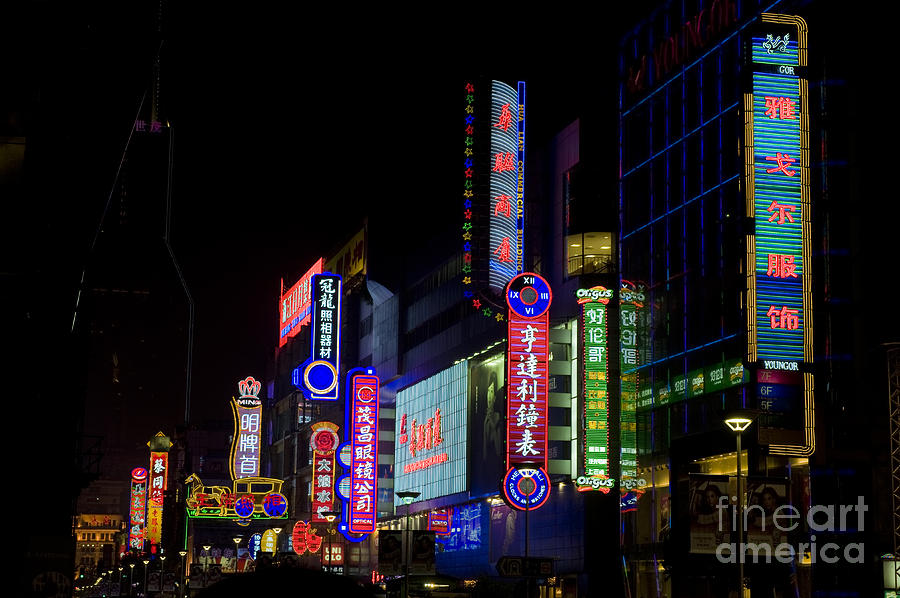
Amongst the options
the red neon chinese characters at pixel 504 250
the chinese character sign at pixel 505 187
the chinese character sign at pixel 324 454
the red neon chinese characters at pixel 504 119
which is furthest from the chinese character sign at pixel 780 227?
the chinese character sign at pixel 324 454

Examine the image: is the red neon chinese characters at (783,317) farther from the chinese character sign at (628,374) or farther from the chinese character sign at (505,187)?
the chinese character sign at (505,187)

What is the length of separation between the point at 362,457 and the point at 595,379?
24.6 meters

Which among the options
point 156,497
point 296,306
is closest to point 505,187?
point 296,306

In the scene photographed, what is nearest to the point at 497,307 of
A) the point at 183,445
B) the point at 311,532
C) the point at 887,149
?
the point at 887,149

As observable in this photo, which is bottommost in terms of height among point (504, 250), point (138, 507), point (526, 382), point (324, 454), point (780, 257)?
point (138, 507)

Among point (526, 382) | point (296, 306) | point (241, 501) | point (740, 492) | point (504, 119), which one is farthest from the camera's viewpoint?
point (296, 306)

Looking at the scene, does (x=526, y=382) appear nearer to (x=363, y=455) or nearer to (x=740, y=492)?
(x=363, y=455)

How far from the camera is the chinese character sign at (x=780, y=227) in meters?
40.1

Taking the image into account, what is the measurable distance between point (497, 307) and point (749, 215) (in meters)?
19.9

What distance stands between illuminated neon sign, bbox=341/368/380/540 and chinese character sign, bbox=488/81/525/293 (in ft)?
62.6

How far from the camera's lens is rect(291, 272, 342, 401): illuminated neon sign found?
83.8 m

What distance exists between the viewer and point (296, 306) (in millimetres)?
117625

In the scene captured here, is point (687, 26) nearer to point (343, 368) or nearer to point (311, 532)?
point (311, 532)

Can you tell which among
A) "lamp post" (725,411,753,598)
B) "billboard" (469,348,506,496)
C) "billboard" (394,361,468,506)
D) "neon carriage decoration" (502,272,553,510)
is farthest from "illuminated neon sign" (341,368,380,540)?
"lamp post" (725,411,753,598)
